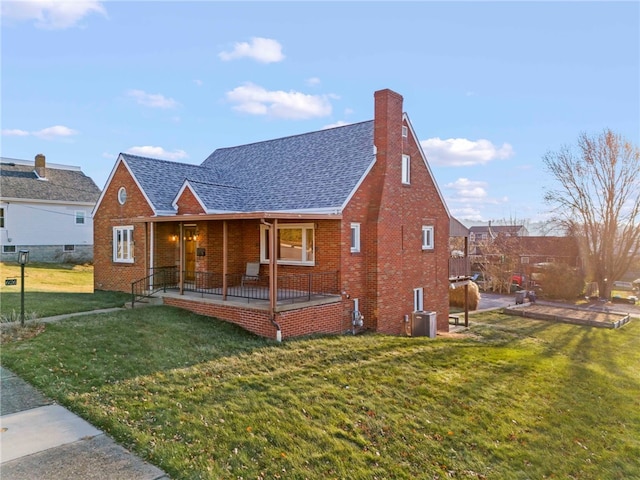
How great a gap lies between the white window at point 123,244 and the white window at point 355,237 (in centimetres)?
934

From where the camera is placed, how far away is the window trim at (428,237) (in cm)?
1755

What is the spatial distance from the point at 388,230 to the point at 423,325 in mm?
3939

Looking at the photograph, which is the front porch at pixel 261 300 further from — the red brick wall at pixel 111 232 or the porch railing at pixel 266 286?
the red brick wall at pixel 111 232

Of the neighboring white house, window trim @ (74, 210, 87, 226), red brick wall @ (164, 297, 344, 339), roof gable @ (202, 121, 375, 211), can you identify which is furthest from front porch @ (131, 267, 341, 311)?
window trim @ (74, 210, 87, 226)

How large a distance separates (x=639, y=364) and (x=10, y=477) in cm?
1858

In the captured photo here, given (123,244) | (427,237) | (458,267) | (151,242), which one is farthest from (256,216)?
(458,267)

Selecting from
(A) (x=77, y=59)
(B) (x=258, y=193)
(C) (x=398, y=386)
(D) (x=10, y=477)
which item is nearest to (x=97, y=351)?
(D) (x=10, y=477)

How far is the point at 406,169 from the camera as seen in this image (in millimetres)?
15961

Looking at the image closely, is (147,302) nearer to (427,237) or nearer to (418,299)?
(418,299)

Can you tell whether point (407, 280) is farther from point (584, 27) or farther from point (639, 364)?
point (584, 27)

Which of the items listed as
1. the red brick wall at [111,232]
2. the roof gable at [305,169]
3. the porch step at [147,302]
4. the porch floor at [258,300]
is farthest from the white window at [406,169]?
the porch step at [147,302]

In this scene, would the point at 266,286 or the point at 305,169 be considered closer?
the point at 266,286

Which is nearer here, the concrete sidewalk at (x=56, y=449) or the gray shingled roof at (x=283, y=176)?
the concrete sidewalk at (x=56, y=449)

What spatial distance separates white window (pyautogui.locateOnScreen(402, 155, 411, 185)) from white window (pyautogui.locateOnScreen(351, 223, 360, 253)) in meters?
3.44
